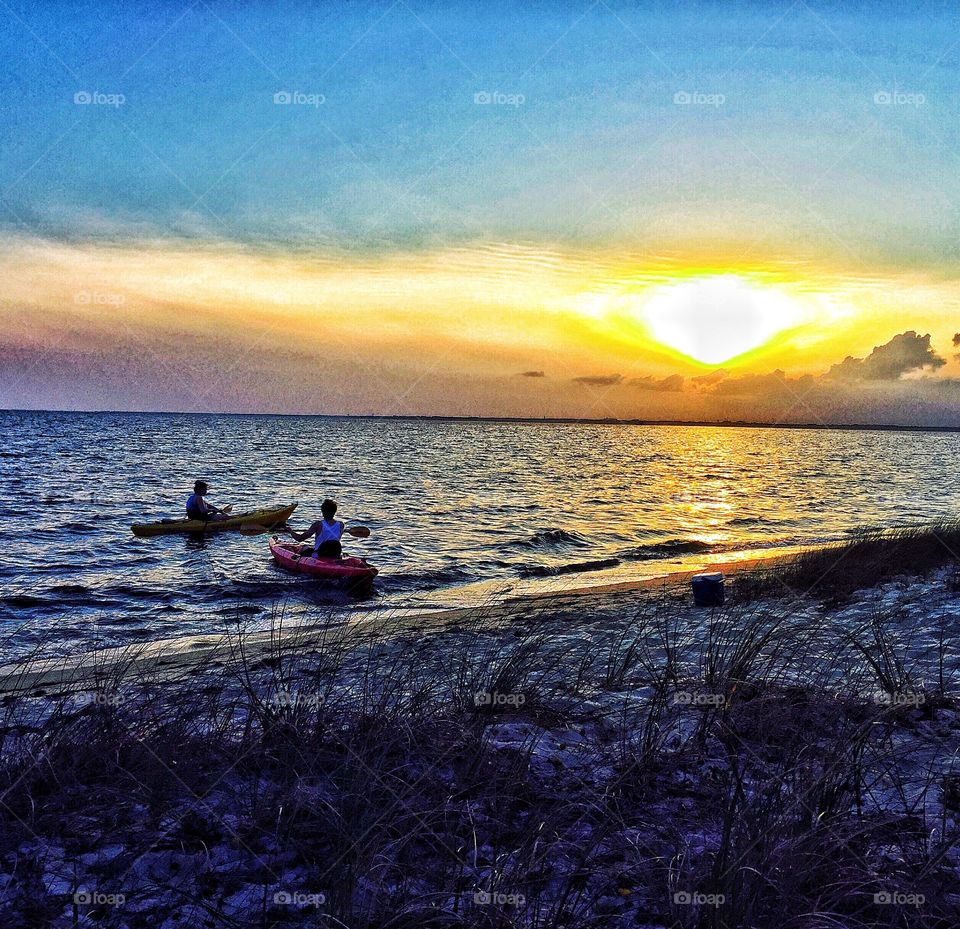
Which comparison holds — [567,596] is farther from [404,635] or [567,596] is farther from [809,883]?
[809,883]

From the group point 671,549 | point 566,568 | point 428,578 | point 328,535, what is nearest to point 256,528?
point 328,535

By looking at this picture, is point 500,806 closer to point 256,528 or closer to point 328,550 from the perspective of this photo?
point 328,550

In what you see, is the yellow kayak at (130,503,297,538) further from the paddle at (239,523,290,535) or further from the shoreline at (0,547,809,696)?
the shoreline at (0,547,809,696)

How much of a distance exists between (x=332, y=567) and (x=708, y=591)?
8548 millimetres

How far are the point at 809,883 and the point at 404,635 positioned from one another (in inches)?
325

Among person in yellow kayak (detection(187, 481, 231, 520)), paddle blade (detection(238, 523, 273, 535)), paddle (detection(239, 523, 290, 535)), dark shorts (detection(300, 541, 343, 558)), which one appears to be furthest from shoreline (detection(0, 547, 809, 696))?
person in yellow kayak (detection(187, 481, 231, 520))

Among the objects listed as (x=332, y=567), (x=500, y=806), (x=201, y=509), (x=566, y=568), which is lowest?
(x=566, y=568)

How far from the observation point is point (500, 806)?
4.09m

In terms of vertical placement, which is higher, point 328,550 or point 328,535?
point 328,535

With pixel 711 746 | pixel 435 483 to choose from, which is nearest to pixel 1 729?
pixel 711 746

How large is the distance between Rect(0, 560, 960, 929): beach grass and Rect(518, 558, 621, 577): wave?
13090mm

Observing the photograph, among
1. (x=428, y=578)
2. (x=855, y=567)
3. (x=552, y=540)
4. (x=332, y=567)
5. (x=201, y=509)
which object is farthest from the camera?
(x=552, y=540)

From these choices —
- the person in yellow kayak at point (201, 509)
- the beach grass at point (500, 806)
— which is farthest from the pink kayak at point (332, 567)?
the beach grass at point (500, 806)

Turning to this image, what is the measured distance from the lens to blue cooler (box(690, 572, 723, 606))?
12.2 metres
